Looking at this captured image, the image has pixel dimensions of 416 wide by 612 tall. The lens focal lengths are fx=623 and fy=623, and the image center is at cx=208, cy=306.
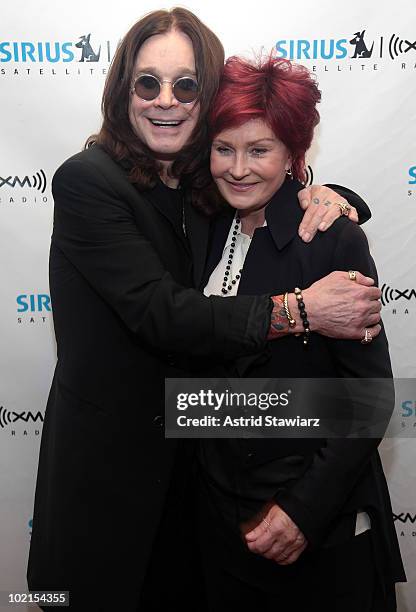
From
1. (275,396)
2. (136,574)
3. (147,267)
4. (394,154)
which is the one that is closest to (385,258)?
(394,154)

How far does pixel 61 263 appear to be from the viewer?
1.33 metres

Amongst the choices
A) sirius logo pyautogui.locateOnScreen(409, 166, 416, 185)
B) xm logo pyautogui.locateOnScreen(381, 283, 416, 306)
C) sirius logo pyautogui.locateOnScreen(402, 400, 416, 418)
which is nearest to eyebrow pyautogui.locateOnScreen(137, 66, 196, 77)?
sirius logo pyautogui.locateOnScreen(409, 166, 416, 185)

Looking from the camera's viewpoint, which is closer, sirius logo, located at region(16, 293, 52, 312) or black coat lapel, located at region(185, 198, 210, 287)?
black coat lapel, located at region(185, 198, 210, 287)

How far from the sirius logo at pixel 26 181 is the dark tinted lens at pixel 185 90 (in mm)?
681

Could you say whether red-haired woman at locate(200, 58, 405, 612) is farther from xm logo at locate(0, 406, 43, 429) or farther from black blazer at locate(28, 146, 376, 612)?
xm logo at locate(0, 406, 43, 429)

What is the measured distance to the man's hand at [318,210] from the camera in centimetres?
118

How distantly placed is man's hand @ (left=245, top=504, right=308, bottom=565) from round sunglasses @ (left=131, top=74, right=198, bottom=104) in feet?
2.78

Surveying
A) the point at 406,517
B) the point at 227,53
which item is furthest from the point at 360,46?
the point at 406,517

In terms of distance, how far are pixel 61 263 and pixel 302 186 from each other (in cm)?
54

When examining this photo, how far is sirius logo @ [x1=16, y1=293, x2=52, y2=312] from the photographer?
1939mm

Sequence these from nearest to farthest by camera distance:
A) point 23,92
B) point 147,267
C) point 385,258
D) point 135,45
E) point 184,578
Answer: point 147,267, point 135,45, point 184,578, point 23,92, point 385,258

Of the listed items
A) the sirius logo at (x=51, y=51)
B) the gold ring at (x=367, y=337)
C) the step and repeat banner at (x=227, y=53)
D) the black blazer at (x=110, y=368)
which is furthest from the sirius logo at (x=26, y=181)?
the gold ring at (x=367, y=337)

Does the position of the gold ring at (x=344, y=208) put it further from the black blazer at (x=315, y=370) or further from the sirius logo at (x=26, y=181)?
the sirius logo at (x=26, y=181)

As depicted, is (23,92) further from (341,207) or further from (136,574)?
(136,574)
